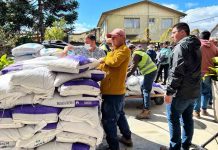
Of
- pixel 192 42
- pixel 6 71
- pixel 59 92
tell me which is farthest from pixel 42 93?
pixel 192 42

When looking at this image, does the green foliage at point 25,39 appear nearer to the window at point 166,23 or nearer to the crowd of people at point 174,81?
the window at point 166,23

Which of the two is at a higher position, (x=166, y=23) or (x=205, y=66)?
(x=166, y=23)

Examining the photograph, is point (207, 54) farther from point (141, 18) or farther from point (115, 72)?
point (141, 18)

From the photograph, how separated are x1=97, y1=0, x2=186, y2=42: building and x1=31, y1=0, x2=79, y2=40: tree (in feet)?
33.0

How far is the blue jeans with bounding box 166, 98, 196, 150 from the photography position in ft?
12.8

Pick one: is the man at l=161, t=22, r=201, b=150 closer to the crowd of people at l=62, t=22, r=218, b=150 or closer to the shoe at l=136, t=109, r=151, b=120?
the crowd of people at l=62, t=22, r=218, b=150

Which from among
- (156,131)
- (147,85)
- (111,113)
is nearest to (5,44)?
(147,85)

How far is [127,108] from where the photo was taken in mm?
7320

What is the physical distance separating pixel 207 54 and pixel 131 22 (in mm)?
34116

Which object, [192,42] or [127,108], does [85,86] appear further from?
[127,108]

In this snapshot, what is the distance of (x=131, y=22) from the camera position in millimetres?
39688

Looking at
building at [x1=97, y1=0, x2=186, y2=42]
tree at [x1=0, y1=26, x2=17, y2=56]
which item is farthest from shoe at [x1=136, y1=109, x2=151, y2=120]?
building at [x1=97, y1=0, x2=186, y2=42]

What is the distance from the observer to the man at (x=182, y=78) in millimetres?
3688

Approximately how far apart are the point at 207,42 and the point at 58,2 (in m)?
23.2
